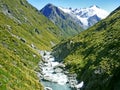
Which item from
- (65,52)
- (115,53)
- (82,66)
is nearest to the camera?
(115,53)

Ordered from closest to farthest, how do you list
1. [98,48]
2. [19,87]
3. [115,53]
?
[19,87] < [115,53] < [98,48]

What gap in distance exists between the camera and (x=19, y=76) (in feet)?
265

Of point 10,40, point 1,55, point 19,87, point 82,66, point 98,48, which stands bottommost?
point 19,87

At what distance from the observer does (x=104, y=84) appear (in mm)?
84188

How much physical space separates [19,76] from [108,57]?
4312 cm

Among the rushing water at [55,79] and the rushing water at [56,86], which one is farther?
the rushing water at [55,79]

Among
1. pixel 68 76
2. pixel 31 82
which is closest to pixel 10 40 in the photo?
pixel 68 76

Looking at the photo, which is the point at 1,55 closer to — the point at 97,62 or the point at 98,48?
the point at 97,62

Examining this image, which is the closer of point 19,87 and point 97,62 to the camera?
point 19,87

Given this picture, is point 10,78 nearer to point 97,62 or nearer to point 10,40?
point 97,62

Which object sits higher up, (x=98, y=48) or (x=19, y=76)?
(x=98, y=48)

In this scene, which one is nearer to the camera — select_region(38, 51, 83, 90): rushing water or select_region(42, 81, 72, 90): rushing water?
select_region(42, 81, 72, 90): rushing water

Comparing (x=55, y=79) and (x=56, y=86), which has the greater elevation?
(x=55, y=79)

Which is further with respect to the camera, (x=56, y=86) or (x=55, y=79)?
(x=55, y=79)
